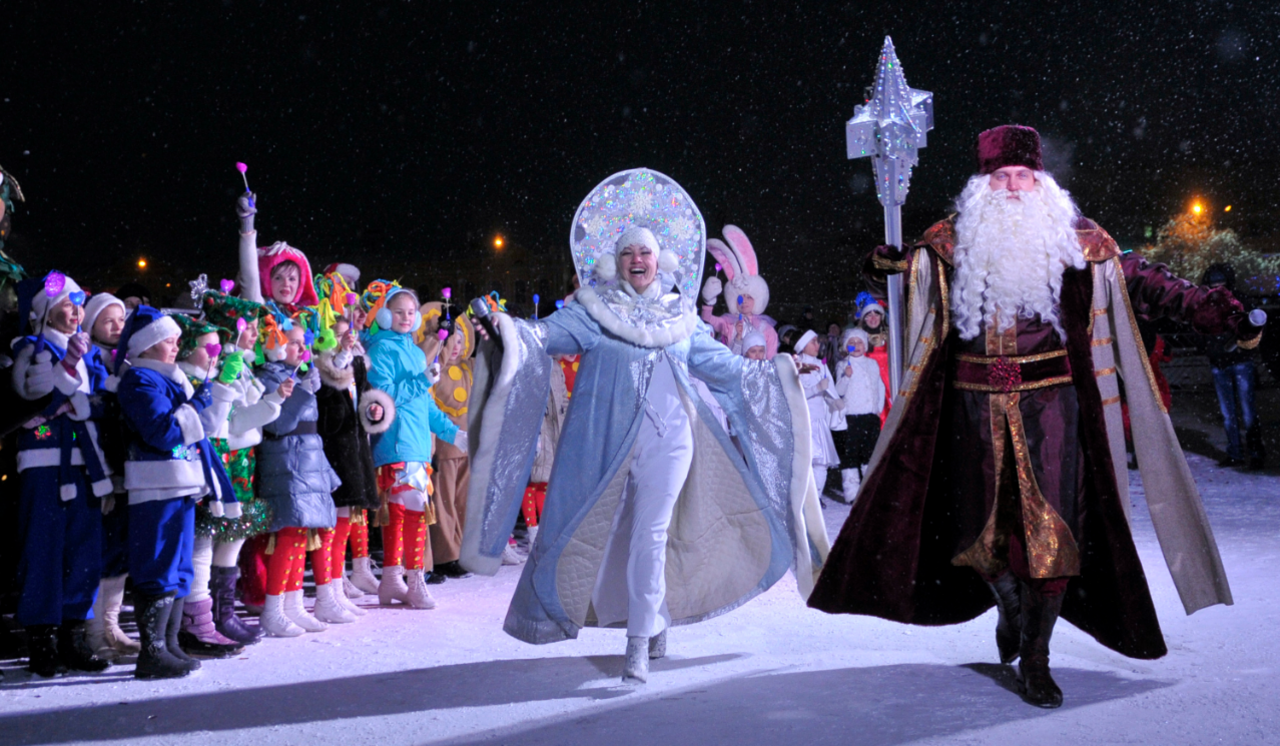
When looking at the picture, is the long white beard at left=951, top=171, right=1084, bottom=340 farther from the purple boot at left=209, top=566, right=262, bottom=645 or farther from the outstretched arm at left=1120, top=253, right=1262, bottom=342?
the purple boot at left=209, top=566, right=262, bottom=645

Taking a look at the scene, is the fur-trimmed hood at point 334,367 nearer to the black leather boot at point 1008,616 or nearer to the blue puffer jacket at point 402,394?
the blue puffer jacket at point 402,394

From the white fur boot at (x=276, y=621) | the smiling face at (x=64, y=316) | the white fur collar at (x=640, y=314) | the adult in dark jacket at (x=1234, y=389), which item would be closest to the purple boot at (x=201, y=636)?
the white fur boot at (x=276, y=621)

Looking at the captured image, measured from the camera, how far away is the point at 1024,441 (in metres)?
3.90

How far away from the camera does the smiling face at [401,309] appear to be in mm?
6324

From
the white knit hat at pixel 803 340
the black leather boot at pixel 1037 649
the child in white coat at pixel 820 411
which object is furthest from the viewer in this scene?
the child in white coat at pixel 820 411

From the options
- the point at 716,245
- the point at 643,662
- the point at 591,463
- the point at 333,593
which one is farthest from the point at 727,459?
the point at 716,245

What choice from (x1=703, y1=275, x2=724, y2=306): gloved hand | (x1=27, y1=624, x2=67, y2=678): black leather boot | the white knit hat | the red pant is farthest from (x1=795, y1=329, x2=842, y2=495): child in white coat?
(x1=27, y1=624, x2=67, y2=678): black leather boot

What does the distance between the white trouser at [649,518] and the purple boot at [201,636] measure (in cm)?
183

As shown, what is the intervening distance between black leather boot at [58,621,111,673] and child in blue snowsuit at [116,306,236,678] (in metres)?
0.31

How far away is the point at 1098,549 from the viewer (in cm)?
407

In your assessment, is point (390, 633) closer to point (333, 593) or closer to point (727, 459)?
point (333, 593)

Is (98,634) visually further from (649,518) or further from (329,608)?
(649,518)

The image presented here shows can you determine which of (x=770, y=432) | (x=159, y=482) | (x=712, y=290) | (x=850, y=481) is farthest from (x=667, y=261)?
(x=850, y=481)

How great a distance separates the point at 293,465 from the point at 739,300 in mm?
6491
